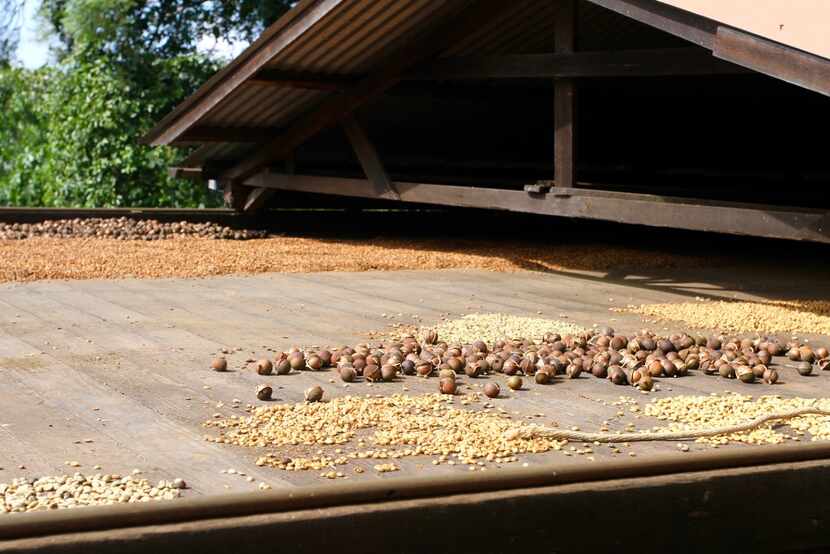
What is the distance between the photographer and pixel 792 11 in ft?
16.3

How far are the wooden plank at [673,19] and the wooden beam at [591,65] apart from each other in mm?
556

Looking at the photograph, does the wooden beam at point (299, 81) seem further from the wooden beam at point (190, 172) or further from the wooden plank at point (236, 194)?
the wooden beam at point (190, 172)

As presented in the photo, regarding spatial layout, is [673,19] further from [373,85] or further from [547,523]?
[547,523]

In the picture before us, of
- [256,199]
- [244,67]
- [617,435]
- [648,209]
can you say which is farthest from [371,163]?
[617,435]

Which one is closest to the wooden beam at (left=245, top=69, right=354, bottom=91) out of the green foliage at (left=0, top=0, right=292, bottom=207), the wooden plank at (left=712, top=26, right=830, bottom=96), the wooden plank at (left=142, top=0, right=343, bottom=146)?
the wooden plank at (left=142, top=0, right=343, bottom=146)

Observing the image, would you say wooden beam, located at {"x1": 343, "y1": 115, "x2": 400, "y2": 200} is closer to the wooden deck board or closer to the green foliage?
the wooden deck board

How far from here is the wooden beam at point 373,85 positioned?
8062mm

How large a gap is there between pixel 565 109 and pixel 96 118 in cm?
814

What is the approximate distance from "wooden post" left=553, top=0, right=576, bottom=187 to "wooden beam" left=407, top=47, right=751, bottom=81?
98 millimetres

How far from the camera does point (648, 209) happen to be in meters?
6.41

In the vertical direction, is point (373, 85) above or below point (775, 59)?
above

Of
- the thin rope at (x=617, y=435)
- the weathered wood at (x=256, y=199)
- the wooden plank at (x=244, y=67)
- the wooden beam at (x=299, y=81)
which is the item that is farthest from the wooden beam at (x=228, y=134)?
the thin rope at (x=617, y=435)

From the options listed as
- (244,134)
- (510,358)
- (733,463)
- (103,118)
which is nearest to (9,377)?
(510,358)

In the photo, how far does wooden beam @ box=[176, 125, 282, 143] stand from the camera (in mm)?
9227
